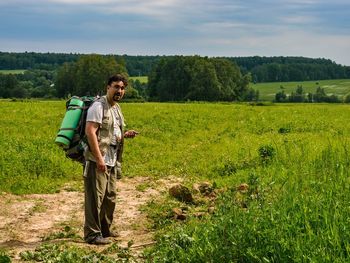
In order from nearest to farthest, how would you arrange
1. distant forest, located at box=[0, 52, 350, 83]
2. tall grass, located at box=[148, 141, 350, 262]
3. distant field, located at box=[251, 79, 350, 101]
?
tall grass, located at box=[148, 141, 350, 262] < distant field, located at box=[251, 79, 350, 101] < distant forest, located at box=[0, 52, 350, 83]

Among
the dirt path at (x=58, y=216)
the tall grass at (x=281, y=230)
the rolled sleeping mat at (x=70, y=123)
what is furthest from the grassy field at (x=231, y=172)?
the rolled sleeping mat at (x=70, y=123)

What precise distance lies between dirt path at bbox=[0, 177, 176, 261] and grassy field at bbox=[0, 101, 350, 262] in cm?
45

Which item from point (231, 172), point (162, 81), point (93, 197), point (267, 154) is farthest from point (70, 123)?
point (162, 81)

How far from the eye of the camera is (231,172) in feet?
48.0

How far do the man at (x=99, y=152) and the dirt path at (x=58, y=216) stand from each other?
37cm

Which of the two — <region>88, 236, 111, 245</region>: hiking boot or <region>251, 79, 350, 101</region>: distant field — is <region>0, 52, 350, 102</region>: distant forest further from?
<region>88, 236, 111, 245</region>: hiking boot

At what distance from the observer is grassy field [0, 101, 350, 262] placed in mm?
5980

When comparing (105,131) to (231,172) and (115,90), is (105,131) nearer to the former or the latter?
(115,90)

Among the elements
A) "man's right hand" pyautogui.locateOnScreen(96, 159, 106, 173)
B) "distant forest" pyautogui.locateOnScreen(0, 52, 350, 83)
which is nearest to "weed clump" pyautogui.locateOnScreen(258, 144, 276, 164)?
"man's right hand" pyautogui.locateOnScreen(96, 159, 106, 173)

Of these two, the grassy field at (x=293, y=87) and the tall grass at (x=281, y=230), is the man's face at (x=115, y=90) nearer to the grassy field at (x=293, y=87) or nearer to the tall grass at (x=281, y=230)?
the tall grass at (x=281, y=230)

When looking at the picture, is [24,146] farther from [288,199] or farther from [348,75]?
[348,75]

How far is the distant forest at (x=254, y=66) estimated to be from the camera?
163 metres

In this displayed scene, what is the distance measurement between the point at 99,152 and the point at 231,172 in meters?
6.81

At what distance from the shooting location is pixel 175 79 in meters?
99.7
